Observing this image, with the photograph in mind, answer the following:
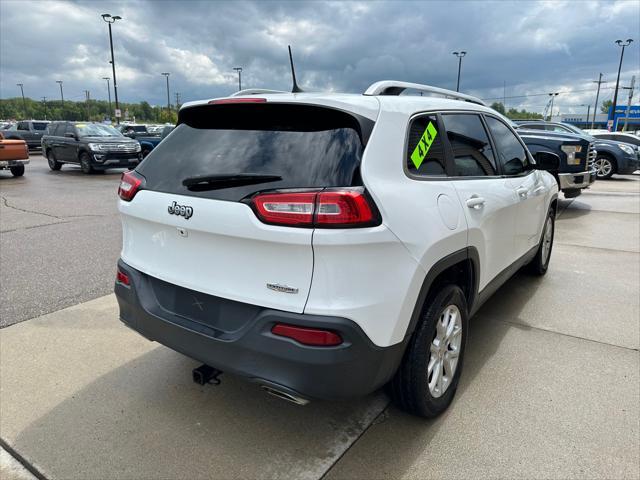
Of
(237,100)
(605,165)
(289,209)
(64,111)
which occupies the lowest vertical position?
(605,165)

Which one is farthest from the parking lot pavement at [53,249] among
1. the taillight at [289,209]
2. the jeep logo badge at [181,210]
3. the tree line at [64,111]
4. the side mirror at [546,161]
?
the tree line at [64,111]

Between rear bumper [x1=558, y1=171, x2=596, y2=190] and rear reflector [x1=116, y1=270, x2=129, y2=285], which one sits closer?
rear reflector [x1=116, y1=270, x2=129, y2=285]

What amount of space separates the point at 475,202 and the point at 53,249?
5.48 meters

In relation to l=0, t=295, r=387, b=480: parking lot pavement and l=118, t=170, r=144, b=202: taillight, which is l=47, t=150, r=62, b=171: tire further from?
l=118, t=170, r=144, b=202: taillight

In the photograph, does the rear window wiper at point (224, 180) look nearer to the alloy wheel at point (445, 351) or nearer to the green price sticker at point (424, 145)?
the green price sticker at point (424, 145)

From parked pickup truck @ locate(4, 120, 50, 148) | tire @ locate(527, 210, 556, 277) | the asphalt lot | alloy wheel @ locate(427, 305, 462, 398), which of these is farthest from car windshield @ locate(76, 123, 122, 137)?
alloy wheel @ locate(427, 305, 462, 398)

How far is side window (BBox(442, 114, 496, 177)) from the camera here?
9.47 ft

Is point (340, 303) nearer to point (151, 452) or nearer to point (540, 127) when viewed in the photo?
point (151, 452)

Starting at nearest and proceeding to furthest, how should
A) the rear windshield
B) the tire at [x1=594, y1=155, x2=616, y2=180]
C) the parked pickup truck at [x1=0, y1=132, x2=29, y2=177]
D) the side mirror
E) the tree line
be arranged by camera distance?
the rear windshield < the side mirror < the parked pickup truck at [x1=0, y1=132, x2=29, y2=177] < the tire at [x1=594, y1=155, x2=616, y2=180] < the tree line

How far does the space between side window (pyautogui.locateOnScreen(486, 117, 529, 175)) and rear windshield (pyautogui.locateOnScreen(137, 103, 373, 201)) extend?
6.27 ft

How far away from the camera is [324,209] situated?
192 centimetres

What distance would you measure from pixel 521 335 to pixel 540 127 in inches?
552

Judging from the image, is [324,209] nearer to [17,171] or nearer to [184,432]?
[184,432]

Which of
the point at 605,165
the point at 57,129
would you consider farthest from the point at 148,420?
the point at 57,129
